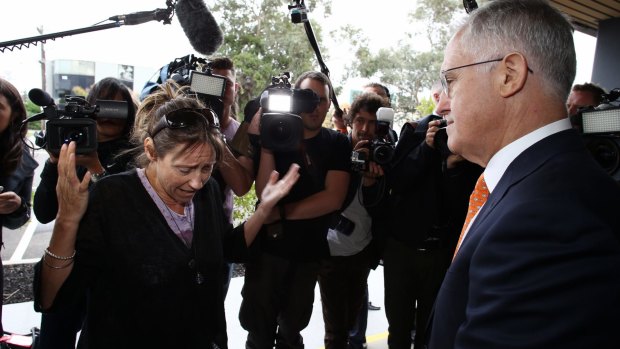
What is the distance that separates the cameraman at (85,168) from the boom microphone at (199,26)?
0.43 metres

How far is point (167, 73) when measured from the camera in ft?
7.98

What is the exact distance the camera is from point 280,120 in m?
2.15

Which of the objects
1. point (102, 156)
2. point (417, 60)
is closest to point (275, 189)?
point (102, 156)

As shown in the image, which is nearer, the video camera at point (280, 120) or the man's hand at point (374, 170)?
the video camera at point (280, 120)

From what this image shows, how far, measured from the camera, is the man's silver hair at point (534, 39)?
3.22ft

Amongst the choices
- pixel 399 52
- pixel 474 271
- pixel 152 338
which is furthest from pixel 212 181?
pixel 399 52

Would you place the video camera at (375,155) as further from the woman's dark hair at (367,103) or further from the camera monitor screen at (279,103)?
the camera monitor screen at (279,103)

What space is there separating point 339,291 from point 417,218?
65 cm

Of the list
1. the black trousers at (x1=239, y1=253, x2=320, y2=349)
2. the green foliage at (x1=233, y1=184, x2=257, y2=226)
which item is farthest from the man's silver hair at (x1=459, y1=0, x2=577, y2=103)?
the green foliage at (x1=233, y1=184, x2=257, y2=226)

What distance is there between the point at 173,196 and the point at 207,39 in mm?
1067

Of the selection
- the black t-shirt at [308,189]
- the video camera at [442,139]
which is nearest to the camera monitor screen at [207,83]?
the black t-shirt at [308,189]

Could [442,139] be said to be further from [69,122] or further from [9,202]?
[9,202]

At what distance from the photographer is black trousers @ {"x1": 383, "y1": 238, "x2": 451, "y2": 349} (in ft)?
8.41

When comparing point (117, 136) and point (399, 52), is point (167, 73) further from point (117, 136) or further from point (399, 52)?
point (399, 52)
